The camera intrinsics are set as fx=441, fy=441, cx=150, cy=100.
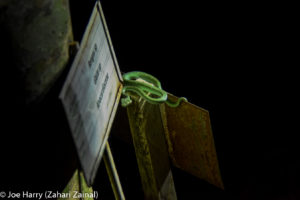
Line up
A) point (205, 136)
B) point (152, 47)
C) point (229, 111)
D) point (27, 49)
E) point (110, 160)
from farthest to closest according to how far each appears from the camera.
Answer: point (152, 47) < point (229, 111) < point (205, 136) < point (110, 160) < point (27, 49)

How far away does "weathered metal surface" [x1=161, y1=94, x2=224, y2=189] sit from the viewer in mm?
2066

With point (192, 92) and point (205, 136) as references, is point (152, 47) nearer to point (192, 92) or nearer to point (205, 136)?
point (192, 92)

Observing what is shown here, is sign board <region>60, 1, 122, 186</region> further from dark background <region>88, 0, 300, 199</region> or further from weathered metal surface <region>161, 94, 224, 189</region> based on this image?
dark background <region>88, 0, 300, 199</region>

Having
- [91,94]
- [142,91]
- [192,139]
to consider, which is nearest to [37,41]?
[91,94]

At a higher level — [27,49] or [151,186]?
[27,49]

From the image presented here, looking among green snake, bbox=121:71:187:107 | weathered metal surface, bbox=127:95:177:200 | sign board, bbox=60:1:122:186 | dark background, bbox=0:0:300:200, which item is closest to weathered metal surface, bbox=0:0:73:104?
sign board, bbox=60:1:122:186

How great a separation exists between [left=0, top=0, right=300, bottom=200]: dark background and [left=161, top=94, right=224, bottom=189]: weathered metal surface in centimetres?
221

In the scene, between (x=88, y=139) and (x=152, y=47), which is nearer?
(x=88, y=139)

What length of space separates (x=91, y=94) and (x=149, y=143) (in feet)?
2.38

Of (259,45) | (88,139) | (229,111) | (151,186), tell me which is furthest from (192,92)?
(88,139)

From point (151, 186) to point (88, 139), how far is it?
3.01 feet

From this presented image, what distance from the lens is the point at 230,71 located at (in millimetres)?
4984

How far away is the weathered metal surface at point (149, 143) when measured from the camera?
223 centimetres

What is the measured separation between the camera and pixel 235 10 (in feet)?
16.2
